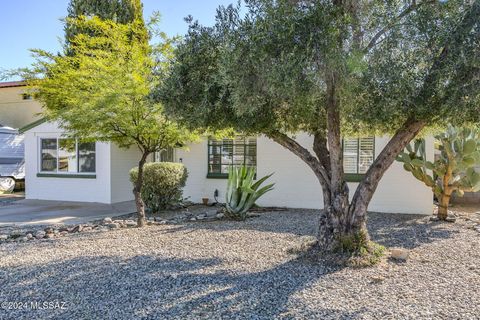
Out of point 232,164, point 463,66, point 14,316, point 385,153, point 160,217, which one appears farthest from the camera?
point 232,164

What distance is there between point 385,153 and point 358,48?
1555 millimetres

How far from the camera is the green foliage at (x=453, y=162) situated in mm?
8375

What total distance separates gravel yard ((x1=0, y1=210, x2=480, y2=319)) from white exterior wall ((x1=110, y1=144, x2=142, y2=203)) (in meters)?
5.86

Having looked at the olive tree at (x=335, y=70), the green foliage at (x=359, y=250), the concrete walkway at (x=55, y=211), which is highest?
the olive tree at (x=335, y=70)

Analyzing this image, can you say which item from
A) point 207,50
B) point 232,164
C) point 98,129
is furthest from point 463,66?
point 232,164

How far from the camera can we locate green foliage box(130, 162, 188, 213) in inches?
411

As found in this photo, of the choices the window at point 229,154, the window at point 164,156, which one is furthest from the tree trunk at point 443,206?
the window at point 164,156

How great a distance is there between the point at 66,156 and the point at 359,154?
9.88 m

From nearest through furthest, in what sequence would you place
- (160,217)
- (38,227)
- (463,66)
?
(463,66)
(38,227)
(160,217)

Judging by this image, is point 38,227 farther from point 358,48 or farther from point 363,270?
point 358,48

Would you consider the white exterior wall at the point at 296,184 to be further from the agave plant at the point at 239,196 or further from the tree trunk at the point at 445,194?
the agave plant at the point at 239,196

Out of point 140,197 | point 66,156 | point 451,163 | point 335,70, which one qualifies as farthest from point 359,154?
point 66,156

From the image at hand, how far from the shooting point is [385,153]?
212 inches

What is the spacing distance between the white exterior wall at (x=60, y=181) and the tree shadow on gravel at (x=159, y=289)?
7.61 meters
